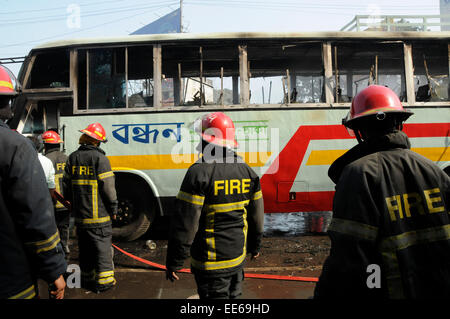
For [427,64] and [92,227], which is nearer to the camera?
[92,227]

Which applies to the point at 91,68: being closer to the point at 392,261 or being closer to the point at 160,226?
the point at 160,226

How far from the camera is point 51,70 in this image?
226 inches

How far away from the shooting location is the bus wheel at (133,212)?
5.71 meters

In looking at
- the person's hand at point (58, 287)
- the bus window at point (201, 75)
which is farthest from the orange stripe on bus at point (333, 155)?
the person's hand at point (58, 287)

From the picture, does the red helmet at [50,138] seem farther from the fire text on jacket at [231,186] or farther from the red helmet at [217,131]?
the fire text on jacket at [231,186]

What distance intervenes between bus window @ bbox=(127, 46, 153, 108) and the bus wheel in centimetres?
152

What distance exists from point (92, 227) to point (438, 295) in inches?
144

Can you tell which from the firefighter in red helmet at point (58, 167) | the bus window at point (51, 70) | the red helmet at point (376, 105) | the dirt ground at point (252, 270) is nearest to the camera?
the red helmet at point (376, 105)

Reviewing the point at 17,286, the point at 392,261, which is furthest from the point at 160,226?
the point at 392,261

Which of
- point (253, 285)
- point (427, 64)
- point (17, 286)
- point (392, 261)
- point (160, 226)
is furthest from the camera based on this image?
point (160, 226)

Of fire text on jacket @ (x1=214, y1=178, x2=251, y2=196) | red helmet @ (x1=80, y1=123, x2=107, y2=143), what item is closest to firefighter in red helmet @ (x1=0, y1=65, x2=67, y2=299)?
fire text on jacket @ (x1=214, y1=178, x2=251, y2=196)

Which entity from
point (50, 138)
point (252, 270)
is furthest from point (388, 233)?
point (50, 138)

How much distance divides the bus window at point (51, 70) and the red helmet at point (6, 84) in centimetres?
399

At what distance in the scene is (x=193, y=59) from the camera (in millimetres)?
5797
